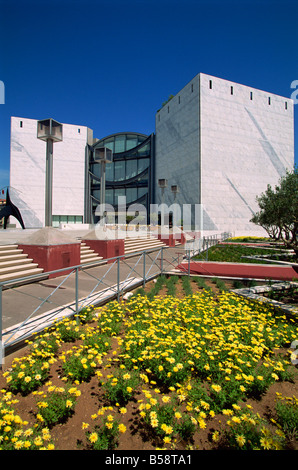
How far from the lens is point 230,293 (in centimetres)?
729

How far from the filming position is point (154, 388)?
3.23 metres

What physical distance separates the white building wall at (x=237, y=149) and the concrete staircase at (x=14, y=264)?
26.1m

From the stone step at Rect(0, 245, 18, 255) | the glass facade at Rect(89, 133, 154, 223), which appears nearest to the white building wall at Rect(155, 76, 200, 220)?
the glass facade at Rect(89, 133, 154, 223)

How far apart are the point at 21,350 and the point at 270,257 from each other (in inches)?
591

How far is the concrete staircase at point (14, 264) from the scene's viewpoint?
7410 millimetres

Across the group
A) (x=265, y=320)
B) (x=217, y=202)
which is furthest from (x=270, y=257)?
(x=217, y=202)

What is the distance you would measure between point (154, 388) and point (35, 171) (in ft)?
160

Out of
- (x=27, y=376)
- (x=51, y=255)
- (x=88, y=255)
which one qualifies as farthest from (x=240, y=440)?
(x=88, y=255)

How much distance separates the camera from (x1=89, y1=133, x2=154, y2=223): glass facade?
46.5m

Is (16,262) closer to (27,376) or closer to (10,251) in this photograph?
(10,251)

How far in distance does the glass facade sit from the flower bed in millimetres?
42193

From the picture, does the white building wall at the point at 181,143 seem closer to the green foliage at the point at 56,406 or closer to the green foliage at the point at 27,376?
the green foliage at the point at 27,376

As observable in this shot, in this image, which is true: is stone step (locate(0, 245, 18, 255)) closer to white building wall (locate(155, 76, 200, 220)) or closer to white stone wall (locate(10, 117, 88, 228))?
white building wall (locate(155, 76, 200, 220))
